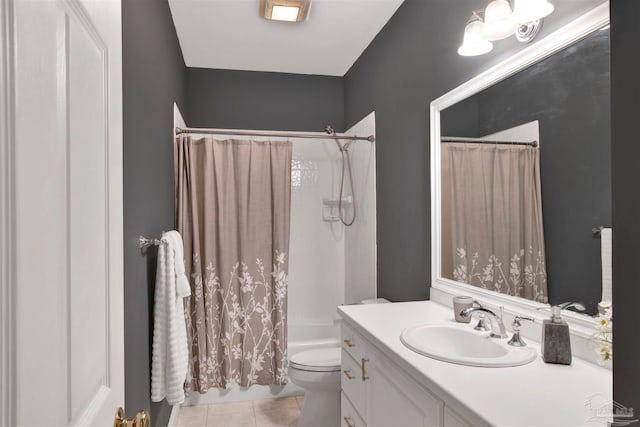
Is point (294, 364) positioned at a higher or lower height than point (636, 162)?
lower

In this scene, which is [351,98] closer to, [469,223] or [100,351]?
[469,223]

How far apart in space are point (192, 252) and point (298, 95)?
5.55 feet

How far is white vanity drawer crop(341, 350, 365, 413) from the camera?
164 centimetres

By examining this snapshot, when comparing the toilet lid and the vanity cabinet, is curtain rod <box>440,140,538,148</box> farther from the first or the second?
the toilet lid

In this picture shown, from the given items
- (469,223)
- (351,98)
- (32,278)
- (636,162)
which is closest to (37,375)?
(32,278)

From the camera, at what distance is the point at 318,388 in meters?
2.36

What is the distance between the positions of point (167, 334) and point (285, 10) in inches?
73.9

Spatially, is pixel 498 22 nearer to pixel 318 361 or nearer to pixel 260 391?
pixel 318 361

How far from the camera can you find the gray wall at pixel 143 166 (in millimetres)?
1465

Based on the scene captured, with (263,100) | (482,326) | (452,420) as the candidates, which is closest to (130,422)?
(452,420)

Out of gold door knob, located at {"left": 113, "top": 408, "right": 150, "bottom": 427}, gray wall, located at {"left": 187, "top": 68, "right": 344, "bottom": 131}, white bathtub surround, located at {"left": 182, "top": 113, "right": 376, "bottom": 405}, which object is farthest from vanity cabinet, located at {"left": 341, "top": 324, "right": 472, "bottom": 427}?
gray wall, located at {"left": 187, "top": 68, "right": 344, "bottom": 131}

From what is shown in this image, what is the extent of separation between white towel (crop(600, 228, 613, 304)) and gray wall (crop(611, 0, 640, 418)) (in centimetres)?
65

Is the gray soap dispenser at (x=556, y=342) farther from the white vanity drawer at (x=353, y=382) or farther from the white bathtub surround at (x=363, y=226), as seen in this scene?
the white bathtub surround at (x=363, y=226)

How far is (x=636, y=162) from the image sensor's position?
1.92 ft
